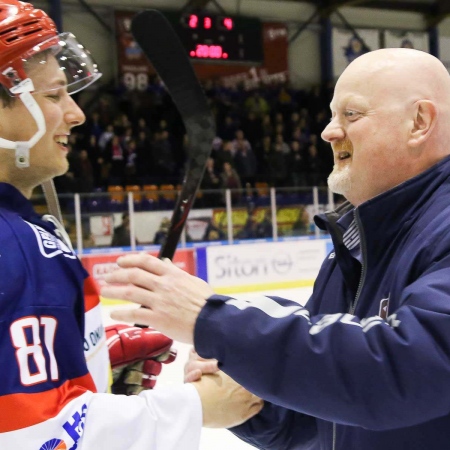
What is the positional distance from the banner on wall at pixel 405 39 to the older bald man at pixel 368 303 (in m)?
13.0

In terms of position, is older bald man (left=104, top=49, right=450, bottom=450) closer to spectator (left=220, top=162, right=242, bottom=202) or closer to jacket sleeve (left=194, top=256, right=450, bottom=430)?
jacket sleeve (left=194, top=256, right=450, bottom=430)

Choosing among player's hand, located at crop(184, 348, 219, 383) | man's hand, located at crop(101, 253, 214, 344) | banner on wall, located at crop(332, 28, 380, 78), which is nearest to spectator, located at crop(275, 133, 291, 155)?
banner on wall, located at crop(332, 28, 380, 78)

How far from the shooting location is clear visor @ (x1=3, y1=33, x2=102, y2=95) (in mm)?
1130

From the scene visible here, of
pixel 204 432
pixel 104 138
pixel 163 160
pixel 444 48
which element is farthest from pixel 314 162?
pixel 204 432

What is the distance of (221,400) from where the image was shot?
42.7 inches

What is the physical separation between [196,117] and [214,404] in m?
0.61

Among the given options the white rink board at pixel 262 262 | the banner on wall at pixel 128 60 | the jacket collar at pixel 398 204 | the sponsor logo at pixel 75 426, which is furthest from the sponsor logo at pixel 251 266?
the sponsor logo at pixel 75 426

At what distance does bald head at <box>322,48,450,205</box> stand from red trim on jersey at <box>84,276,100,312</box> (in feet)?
1.54

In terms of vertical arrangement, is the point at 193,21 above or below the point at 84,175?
above

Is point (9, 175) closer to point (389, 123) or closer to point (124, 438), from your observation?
point (124, 438)

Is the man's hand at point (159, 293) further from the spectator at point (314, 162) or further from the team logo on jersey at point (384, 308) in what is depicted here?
the spectator at point (314, 162)

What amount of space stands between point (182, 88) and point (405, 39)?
1309cm

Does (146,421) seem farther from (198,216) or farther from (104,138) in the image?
(104,138)

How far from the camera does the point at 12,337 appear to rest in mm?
888
